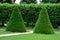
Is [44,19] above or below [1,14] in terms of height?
above

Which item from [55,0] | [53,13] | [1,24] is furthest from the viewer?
[55,0]

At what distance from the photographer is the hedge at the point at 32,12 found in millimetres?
31719

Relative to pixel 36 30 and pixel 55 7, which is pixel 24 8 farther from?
pixel 36 30

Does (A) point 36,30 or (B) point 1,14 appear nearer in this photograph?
(A) point 36,30

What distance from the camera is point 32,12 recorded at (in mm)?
32344

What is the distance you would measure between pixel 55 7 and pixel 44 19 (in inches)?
405

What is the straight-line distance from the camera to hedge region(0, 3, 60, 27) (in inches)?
1249

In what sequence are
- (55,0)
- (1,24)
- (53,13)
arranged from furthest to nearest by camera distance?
(55,0) → (1,24) → (53,13)

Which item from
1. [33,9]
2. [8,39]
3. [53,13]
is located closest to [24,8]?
[33,9]

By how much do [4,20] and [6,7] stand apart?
173cm

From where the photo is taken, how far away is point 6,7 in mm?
32906

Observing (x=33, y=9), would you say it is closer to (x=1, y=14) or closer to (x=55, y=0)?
(x=1, y=14)

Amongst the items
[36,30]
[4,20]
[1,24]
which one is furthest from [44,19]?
[1,24]

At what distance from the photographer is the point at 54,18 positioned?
31.8 metres
